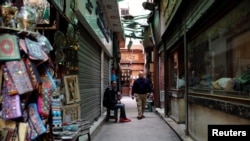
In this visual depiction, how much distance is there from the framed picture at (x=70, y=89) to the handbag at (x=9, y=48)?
266 centimetres

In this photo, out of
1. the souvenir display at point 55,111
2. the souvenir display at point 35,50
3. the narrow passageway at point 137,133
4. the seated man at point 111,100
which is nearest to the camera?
the souvenir display at point 35,50

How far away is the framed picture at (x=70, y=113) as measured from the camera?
18.5ft

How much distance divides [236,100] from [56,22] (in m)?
3.07

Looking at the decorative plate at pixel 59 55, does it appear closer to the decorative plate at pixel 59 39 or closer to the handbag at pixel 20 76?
the decorative plate at pixel 59 39

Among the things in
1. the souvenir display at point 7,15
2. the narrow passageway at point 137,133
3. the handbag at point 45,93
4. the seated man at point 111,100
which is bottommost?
the narrow passageway at point 137,133

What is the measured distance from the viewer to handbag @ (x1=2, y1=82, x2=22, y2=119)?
283cm

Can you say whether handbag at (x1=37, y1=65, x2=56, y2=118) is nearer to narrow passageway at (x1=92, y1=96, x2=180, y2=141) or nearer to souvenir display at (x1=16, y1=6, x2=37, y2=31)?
souvenir display at (x1=16, y1=6, x2=37, y2=31)

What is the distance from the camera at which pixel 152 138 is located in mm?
8180

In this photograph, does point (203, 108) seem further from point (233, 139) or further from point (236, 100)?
point (233, 139)

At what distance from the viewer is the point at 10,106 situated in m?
2.84

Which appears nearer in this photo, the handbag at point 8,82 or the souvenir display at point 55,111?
the handbag at point 8,82

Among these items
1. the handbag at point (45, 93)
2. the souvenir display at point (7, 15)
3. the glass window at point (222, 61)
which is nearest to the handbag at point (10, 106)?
the handbag at point (45, 93)

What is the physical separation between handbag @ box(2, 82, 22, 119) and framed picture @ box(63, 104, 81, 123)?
108 inches

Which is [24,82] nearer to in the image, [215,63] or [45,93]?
[45,93]
